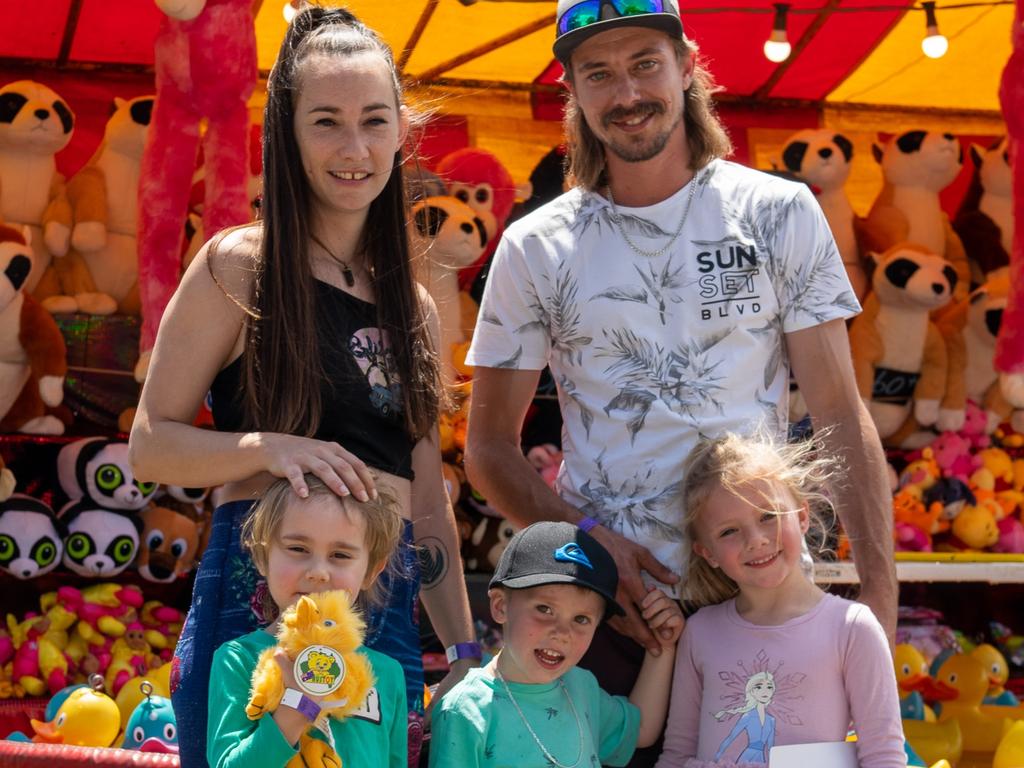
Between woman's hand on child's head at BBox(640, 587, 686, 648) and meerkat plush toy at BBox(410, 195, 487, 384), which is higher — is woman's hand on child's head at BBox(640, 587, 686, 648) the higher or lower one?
the lower one

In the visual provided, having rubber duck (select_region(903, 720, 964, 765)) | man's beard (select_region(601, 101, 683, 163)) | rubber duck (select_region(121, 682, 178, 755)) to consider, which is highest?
man's beard (select_region(601, 101, 683, 163))

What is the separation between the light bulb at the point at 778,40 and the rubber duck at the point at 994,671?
238 centimetres

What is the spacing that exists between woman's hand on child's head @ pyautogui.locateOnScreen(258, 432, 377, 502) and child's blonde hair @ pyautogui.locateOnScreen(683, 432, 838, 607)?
21.8 inches

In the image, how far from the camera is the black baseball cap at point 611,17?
2170 mm

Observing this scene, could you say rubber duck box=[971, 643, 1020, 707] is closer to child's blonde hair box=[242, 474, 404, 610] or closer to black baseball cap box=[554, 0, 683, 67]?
black baseball cap box=[554, 0, 683, 67]

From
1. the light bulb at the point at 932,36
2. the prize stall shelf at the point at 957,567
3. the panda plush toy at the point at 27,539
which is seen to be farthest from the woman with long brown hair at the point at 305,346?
the light bulb at the point at 932,36

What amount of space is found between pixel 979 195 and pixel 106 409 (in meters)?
3.94

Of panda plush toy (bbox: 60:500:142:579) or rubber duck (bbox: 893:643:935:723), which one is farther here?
panda plush toy (bbox: 60:500:142:579)

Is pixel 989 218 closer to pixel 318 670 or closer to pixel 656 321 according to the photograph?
pixel 656 321

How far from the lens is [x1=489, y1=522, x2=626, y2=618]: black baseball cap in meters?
1.92

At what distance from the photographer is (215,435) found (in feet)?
5.76

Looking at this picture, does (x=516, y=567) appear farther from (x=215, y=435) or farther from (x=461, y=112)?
(x=461, y=112)

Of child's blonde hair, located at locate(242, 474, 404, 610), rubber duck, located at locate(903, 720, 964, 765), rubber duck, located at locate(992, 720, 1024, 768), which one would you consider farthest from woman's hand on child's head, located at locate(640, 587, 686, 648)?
rubber duck, located at locate(903, 720, 964, 765)

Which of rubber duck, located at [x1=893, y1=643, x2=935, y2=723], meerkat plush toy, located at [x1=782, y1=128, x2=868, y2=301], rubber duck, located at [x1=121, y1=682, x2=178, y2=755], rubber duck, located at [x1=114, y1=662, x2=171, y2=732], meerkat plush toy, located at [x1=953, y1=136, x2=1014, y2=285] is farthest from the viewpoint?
meerkat plush toy, located at [x1=953, y1=136, x2=1014, y2=285]
